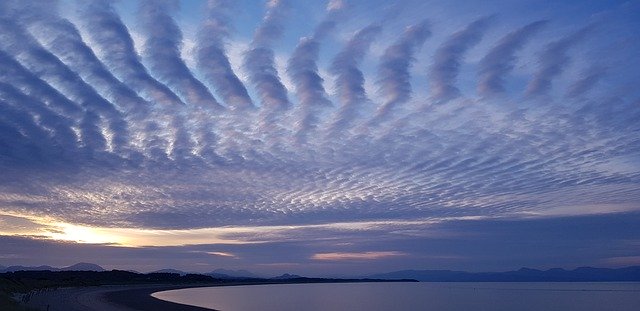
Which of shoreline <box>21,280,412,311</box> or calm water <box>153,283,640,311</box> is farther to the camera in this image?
calm water <box>153,283,640,311</box>

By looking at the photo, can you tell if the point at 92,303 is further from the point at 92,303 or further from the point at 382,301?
the point at 382,301

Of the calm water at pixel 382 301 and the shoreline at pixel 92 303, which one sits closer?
the shoreline at pixel 92 303

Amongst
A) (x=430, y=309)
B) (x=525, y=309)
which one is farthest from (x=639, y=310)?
(x=430, y=309)

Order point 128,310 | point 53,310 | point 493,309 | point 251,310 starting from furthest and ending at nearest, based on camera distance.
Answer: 1. point 493,309
2. point 251,310
3. point 128,310
4. point 53,310

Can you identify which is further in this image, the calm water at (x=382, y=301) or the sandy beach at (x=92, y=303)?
the calm water at (x=382, y=301)

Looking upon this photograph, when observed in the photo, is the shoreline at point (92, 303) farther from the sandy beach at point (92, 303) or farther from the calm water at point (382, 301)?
the calm water at point (382, 301)

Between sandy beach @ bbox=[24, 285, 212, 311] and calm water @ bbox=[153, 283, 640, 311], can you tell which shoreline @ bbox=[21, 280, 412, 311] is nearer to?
sandy beach @ bbox=[24, 285, 212, 311]

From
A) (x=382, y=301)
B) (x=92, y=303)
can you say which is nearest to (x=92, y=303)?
(x=92, y=303)

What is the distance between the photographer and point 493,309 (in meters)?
61.8

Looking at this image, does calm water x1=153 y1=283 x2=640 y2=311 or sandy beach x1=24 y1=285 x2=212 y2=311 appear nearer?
sandy beach x1=24 y1=285 x2=212 y2=311

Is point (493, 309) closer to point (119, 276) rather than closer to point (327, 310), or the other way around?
point (327, 310)

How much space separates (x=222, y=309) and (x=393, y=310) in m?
18.1

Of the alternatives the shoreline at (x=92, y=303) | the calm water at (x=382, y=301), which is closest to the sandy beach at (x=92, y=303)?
the shoreline at (x=92, y=303)

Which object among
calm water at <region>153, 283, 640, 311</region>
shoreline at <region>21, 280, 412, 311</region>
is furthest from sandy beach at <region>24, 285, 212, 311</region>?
calm water at <region>153, 283, 640, 311</region>
